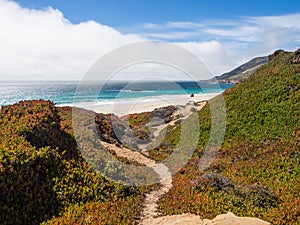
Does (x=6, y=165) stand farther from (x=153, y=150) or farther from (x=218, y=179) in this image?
(x=153, y=150)

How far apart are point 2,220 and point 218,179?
11496 millimetres

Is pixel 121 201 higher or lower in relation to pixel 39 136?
lower

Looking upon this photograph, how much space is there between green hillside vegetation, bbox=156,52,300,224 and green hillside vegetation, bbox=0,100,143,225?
255 centimetres

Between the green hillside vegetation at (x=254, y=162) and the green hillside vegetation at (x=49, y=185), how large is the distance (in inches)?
100

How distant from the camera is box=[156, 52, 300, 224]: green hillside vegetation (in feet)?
44.3

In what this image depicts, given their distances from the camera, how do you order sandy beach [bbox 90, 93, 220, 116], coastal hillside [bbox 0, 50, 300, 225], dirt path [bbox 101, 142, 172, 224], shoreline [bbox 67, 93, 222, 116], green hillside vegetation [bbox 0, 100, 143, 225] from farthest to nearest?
sandy beach [bbox 90, 93, 220, 116], shoreline [bbox 67, 93, 222, 116], dirt path [bbox 101, 142, 172, 224], coastal hillside [bbox 0, 50, 300, 225], green hillside vegetation [bbox 0, 100, 143, 225]

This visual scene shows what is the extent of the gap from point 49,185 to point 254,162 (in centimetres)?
1454

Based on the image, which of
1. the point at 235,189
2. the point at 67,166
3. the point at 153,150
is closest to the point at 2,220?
the point at 67,166

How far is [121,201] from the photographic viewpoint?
14617 millimetres

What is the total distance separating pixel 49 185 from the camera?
1450cm

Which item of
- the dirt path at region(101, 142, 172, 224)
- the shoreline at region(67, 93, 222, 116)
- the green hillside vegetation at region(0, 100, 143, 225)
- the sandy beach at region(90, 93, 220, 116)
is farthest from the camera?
the sandy beach at region(90, 93, 220, 116)

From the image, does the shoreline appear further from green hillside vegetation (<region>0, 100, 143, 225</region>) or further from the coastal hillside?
green hillside vegetation (<region>0, 100, 143, 225</region>)

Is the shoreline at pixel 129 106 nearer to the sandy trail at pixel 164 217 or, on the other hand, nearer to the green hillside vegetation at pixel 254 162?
the green hillside vegetation at pixel 254 162

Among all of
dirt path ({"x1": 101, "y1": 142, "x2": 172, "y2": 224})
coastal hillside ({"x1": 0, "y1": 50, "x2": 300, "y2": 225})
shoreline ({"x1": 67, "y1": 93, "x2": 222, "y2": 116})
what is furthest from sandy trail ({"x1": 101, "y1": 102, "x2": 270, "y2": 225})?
shoreline ({"x1": 67, "y1": 93, "x2": 222, "y2": 116})
